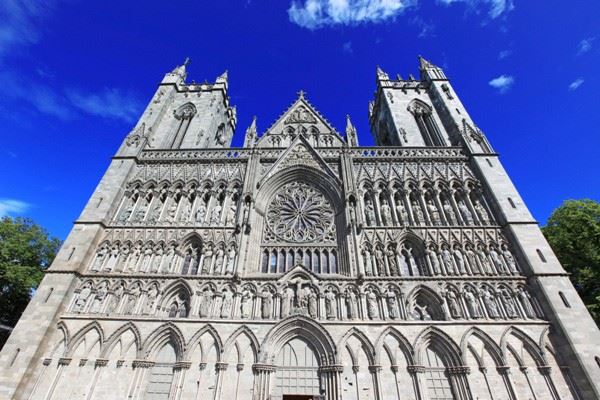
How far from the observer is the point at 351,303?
11852 millimetres

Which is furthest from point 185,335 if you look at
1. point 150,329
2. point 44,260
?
point 44,260

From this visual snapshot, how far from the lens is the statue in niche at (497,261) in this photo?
41.8ft

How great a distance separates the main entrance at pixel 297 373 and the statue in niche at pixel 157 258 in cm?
694

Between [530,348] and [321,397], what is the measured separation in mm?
8078

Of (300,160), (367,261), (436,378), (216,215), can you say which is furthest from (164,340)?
(300,160)

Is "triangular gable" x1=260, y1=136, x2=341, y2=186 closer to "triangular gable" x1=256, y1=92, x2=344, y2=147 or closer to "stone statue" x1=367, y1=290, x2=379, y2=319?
"triangular gable" x1=256, y1=92, x2=344, y2=147

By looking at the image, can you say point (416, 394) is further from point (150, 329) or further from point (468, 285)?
point (150, 329)

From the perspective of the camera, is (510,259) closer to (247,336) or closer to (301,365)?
(301,365)

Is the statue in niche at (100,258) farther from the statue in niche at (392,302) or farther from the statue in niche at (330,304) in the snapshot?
the statue in niche at (392,302)

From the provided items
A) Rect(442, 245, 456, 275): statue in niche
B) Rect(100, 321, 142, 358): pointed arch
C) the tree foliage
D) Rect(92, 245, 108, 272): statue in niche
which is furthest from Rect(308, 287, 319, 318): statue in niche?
the tree foliage

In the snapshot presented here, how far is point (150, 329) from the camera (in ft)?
37.3

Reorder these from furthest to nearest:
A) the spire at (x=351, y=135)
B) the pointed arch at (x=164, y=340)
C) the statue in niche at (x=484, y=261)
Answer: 1. the spire at (x=351, y=135)
2. the statue in niche at (x=484, y=261)
3. the pointed arch at (x=164, y=340)

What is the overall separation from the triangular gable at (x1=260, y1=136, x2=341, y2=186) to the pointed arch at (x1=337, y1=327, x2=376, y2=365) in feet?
27.2

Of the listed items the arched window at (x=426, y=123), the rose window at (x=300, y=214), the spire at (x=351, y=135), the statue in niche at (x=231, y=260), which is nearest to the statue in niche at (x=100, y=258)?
the statue in niche at (x=231, y=260)
